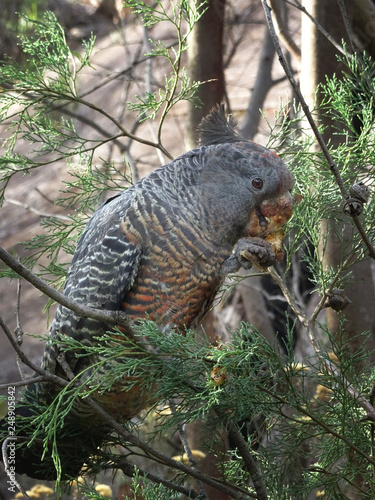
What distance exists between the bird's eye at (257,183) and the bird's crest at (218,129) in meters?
0.21

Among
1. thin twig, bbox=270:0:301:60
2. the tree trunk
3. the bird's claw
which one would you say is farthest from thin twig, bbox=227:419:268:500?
thin twig, bbox=270:0:301:60

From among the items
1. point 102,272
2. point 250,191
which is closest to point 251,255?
point 250,191

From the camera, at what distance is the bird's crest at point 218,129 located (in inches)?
71.9

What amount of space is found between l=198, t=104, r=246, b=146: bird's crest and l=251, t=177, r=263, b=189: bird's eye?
21cm

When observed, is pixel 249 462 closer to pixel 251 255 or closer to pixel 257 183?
pixel 251 255

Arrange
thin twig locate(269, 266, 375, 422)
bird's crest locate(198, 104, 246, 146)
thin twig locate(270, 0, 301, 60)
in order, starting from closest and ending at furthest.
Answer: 1. thin twig locate(269, 266, 375, 422)
2. bird's crest locate(198, 104, 246, 146)
3. thin twig locate(270, 0, 301, 60)

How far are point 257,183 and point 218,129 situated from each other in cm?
29

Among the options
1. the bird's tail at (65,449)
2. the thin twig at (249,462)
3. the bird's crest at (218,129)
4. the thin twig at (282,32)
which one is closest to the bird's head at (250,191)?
the bird's crest at (218,129)

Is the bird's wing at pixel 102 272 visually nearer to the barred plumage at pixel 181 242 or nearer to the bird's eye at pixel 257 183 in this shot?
the barred plumage at pixel 181 242

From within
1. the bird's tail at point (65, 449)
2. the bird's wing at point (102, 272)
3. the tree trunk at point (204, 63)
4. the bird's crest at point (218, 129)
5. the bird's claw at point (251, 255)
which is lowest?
the bird's tail at point (65, 449)

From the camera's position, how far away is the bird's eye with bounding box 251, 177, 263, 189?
5.37 feet

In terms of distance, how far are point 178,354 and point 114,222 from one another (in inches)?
23.3

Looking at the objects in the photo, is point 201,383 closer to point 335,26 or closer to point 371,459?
point 371,459

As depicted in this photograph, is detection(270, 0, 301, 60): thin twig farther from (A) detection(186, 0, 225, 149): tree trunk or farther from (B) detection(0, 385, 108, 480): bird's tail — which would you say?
(B) detection(0, 385, 108, 480): bird's tail
